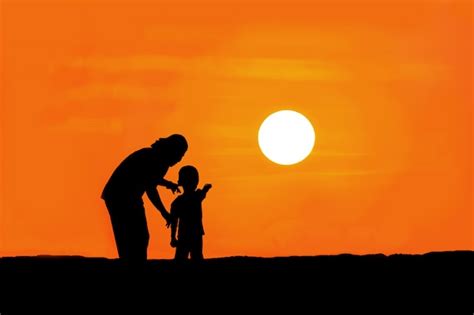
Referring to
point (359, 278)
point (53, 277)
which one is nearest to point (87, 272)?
point (53, 277)

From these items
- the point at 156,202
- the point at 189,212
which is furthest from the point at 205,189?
the point at 156,202

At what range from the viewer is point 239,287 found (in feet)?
26.3

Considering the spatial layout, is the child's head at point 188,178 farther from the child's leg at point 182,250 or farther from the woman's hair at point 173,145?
the woman's hair at point 173,145

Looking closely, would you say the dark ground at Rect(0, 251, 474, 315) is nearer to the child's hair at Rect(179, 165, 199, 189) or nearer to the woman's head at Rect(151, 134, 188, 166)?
the woman's head at Rect(151, 134, 188, 166)

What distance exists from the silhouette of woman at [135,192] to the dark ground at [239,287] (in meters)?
0.27

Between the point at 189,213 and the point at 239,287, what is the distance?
2.63m

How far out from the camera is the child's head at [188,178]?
10.4 meters

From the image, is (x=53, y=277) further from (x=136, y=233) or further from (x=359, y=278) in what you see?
(x=359, y=278)

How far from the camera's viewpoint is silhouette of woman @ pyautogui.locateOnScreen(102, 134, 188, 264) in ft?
29.9

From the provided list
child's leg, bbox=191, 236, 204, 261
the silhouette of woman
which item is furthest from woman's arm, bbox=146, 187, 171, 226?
child's leg, bbox=191, 236, 204, 261

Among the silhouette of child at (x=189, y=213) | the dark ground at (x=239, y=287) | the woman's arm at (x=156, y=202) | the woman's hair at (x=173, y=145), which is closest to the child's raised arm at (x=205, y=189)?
the silhouette of child at (x=189, y=213)

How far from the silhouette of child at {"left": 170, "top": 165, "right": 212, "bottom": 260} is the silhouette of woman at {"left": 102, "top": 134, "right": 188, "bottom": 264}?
1170mm

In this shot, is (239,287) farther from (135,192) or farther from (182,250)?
(182,250)

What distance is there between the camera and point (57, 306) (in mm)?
7750
